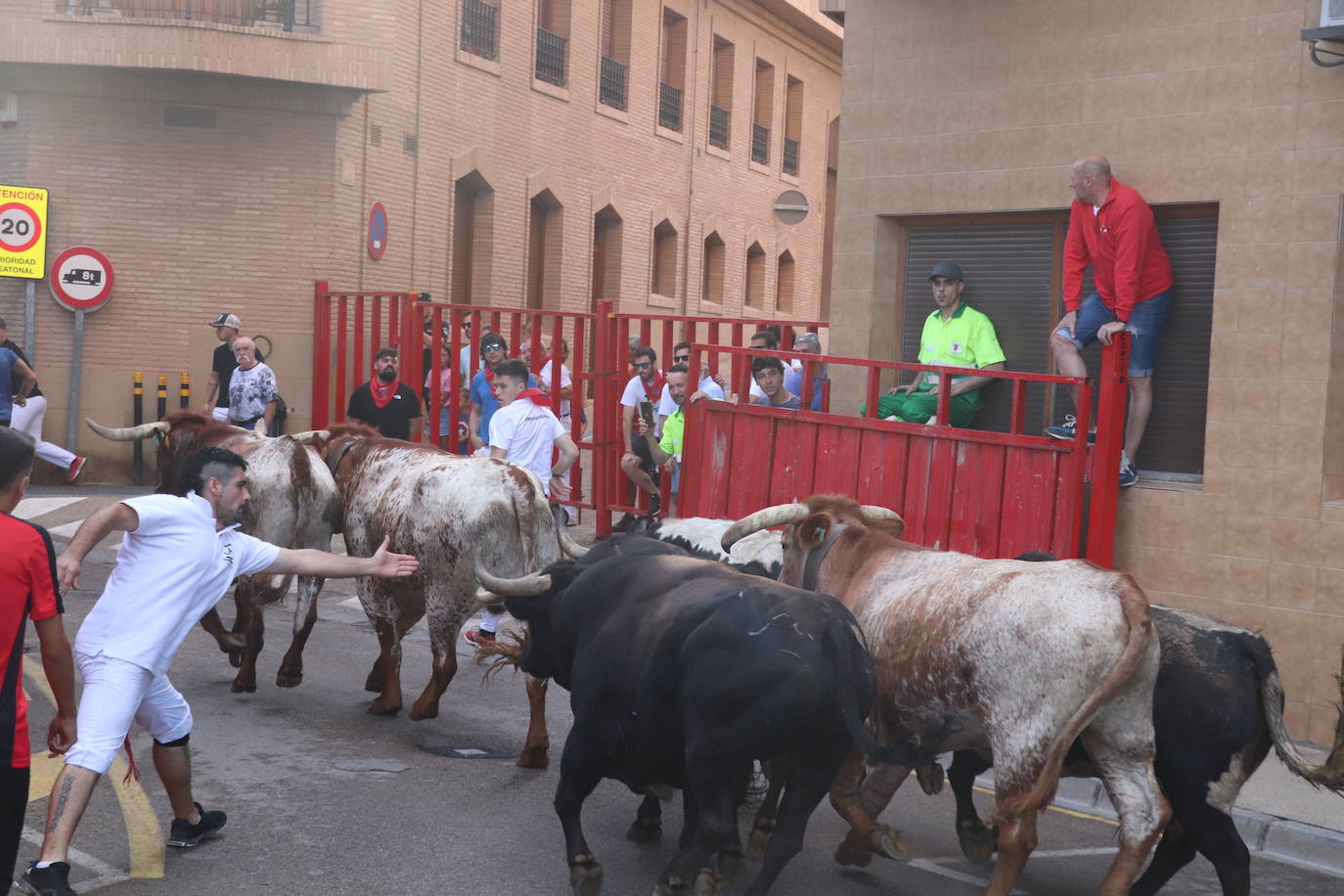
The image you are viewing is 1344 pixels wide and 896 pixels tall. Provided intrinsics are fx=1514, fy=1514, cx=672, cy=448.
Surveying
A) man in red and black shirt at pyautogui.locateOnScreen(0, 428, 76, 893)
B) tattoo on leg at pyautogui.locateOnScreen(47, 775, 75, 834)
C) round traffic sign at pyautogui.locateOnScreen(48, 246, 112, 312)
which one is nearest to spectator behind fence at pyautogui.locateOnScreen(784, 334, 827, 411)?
tattoo on leg at pyautogui.locateOnScreen(47, 775, 75, 834)

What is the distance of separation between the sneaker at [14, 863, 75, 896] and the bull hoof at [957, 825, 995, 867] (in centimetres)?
358

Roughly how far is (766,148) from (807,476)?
75.7ft

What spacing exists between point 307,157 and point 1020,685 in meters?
15.7

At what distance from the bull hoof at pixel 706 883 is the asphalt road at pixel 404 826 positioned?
51 cm

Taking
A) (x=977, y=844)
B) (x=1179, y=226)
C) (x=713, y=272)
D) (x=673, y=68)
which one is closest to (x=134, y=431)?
(x=977, y=844)

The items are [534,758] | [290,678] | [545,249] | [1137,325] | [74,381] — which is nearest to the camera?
[534,758]

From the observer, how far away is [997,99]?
Result: 10617 millimetres

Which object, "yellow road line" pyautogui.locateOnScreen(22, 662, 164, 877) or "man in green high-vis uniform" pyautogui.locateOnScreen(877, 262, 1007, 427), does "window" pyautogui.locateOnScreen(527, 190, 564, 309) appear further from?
"yellow road line" pyautogui.locateOnScreen(22, 662, 164, 877)

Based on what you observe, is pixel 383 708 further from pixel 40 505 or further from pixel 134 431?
pixel 40 505

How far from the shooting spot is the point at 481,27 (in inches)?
904

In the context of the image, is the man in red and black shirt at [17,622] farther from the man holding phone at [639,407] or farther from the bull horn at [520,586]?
the man holding phone at [639,407]

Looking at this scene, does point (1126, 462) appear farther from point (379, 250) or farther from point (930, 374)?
point (379, 250)

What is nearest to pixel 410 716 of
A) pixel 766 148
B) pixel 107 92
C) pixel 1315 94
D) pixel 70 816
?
pixel 70 816

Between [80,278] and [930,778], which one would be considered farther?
[80,278]
